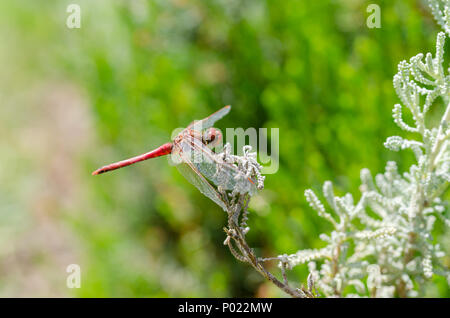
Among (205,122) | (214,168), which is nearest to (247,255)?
(214,168)

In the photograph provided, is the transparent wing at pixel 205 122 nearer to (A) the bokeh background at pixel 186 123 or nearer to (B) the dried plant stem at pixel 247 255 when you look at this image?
(B) the dried plant stem at pixel 247 255

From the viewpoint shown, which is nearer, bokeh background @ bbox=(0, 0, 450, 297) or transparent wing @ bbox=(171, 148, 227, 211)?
transparent wing @ bbox=(171, 148, 227, 211)

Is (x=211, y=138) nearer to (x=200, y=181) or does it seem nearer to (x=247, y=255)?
(x=200, y=181)

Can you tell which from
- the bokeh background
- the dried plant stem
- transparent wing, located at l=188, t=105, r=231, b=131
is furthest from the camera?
the bokeh background

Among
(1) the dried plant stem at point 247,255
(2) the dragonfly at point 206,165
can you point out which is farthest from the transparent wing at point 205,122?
(1) the dried plant stem at point 247,255

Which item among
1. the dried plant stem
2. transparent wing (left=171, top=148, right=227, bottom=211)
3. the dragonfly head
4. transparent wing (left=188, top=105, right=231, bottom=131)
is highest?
transparent wing (left=188, top=105, right=231, bottom=131)

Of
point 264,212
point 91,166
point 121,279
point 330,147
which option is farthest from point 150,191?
point 330,147

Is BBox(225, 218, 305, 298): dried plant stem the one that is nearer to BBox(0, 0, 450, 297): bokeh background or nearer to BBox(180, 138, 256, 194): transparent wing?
BBox(180, 138, 256, 194): transparent wing

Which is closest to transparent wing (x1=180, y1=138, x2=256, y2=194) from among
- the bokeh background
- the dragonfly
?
the dragonfly

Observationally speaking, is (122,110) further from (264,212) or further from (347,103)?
(347,103)
